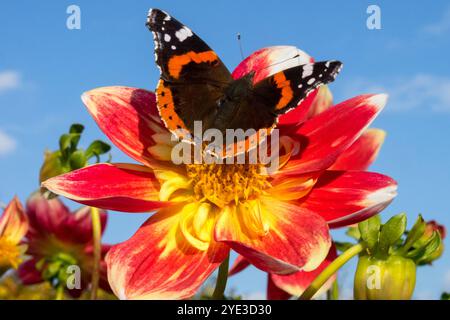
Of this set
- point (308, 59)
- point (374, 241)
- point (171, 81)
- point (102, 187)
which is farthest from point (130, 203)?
point (308, 59)

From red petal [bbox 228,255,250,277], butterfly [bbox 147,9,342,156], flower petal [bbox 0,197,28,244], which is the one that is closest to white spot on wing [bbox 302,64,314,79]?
butterfly [bbox 147,9,342,156]

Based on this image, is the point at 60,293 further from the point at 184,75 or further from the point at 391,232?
the point at 391,232

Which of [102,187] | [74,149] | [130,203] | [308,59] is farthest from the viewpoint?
[74,149]

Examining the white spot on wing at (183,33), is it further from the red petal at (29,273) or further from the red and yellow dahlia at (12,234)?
the red petal at (29,273)

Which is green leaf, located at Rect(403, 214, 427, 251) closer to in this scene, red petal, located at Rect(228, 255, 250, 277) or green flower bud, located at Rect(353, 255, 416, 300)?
green flower bud, located at Rect(353, 255, 416, 300)

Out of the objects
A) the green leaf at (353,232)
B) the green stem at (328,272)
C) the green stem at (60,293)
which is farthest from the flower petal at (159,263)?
the green stem at (60,293)
